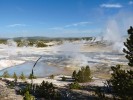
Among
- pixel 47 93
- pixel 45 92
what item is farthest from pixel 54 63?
pixel 47 93

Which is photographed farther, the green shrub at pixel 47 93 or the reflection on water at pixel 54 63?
the reflection on water at pixel 54 63

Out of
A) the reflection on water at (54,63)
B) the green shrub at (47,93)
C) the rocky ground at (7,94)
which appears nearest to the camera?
the rocky ground at (7,94)

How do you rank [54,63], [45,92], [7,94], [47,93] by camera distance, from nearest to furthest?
[47,93]
[7,94]
[45,92]
[54,63]

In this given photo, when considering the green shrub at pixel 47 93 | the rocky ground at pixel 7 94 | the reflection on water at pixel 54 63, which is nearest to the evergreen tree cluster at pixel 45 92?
the green shrub at pixel 47 93

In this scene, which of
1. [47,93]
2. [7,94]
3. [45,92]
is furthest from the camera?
Answer: [45,92]

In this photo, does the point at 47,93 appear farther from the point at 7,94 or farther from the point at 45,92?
the point at 7,94

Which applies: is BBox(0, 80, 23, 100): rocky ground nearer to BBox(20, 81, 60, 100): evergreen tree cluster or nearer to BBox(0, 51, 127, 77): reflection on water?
BBox(20, 81, 60, 100): evergreen tree cluster

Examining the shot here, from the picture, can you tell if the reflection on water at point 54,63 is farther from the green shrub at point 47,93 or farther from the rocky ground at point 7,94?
the green shrub at point 47,93

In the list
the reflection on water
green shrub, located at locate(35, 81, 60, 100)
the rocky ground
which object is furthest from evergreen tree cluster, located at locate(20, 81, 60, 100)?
the reflection on water

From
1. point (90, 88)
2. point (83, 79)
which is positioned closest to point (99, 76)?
point (83, 79)

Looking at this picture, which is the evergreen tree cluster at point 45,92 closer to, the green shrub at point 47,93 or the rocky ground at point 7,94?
the green shrub at point 47,93

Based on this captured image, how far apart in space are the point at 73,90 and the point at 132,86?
11741 millimetres

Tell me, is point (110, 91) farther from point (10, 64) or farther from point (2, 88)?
point (10, 64)

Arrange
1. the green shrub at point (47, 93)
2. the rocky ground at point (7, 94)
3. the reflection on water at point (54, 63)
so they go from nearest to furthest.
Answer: the rocky ground at point (7, 94)
the green shrub at point (47, 93)
the reflection on water at point (54, 63)
